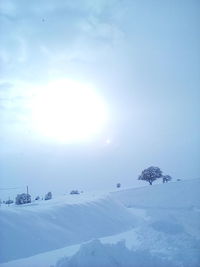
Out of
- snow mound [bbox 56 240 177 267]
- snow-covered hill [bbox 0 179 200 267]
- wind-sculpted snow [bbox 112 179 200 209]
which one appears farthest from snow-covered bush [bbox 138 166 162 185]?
snow mound [bbox 56 240 177 267]

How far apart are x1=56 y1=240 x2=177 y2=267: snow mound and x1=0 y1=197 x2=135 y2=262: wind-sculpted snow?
2.46m

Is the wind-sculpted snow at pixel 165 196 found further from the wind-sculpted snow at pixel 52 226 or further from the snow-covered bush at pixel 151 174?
the snow-covered bush at pixel 151 174

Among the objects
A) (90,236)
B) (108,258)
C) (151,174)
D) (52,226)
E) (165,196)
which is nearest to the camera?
(108,258)

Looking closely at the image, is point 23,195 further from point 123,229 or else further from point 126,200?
point 123,229

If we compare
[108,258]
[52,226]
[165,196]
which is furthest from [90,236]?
[165,196]

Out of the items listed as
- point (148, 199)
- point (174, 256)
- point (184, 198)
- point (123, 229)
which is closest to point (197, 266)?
point (174, 256)

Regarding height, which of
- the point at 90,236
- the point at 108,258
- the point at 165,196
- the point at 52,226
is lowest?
the point at 108,258

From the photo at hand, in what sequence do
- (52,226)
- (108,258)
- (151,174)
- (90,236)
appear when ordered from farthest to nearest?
(151,174)
(90,236)
(52,226)
(108,258)

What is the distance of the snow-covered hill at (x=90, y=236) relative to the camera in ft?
33.3

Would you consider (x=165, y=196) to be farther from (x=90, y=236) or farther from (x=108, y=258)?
(x=108, y=258)

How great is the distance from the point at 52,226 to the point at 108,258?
473cm

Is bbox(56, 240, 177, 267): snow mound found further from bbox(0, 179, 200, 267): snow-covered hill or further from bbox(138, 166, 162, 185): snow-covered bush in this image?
bbox(138, 166, 162, 185): snow-covered bush

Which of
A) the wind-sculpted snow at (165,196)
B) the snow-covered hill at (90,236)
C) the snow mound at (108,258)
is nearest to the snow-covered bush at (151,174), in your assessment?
the wind-sculpted snow at (165,196)

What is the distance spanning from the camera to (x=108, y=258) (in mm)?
9891
